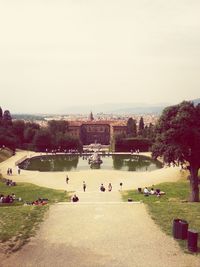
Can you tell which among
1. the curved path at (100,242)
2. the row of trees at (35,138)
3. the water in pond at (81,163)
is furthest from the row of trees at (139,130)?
the curved path at (100,242)

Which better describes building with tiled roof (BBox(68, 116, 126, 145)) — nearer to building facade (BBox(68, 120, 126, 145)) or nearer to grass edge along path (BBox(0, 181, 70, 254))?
building facade (BBox(68, 120, 126, 145))

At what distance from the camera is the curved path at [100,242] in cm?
1560

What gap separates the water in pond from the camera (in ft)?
235

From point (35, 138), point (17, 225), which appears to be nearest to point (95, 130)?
point (35, 138)

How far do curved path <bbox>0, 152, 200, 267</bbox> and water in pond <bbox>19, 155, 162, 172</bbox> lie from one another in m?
Result: 45.5

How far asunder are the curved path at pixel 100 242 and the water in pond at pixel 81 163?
45462 mm

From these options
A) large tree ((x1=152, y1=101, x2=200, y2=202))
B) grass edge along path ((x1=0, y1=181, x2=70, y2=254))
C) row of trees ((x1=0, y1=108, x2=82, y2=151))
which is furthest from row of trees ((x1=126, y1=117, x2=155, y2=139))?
grass edge along path ((x1=0, y1=181, x2=70, y2=254))

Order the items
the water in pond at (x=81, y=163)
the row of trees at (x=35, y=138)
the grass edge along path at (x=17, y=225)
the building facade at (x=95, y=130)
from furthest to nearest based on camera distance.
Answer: the building facade at (x=95, y=130) < the row of trees at (x=35, y=138) < the water in pond at (x=81, y=163) < the grass edge along path at (x=17, y=225)

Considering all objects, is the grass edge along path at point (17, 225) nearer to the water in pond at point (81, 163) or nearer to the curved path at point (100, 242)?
the curved path at point (100, 242)

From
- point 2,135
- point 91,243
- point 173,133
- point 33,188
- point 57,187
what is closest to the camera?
point 91,243

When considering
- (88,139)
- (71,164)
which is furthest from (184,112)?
(88,139)

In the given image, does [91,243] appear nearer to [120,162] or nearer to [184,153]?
[184,153]

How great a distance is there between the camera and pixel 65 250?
16.9 m

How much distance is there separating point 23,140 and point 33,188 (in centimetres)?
6277
